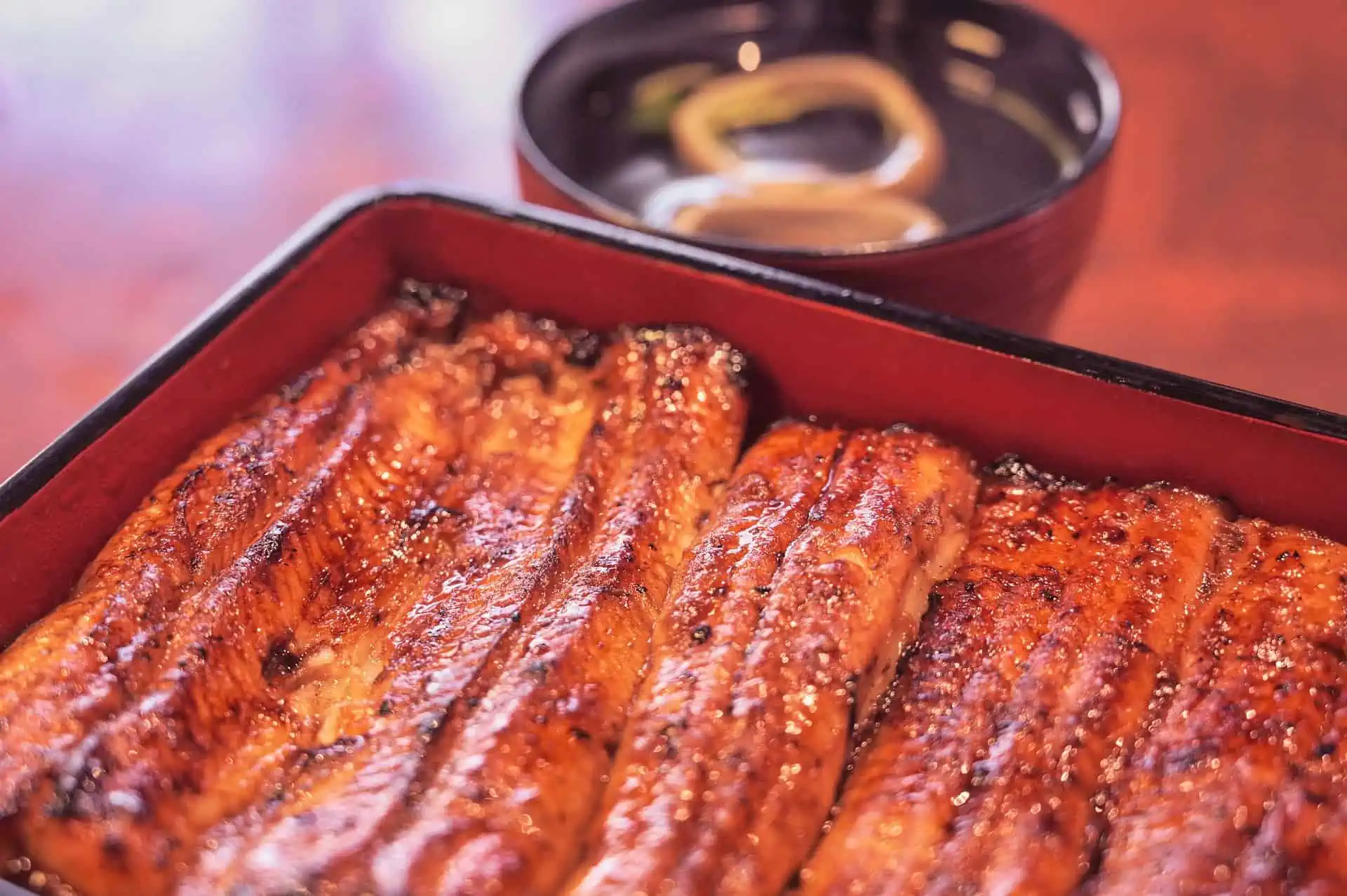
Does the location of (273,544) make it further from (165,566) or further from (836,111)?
(836,111)

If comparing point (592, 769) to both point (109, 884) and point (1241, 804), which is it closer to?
point (109, 884)

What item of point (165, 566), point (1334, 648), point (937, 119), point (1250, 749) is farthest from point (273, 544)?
point (937, 119)

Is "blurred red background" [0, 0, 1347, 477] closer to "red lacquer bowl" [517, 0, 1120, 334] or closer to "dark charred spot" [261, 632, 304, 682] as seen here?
"red lacquer bowl" [517, 0, 1120, 334]

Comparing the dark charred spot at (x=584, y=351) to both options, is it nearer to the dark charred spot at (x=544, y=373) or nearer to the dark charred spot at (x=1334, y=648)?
the dark charred spot at (x=544, y=373)

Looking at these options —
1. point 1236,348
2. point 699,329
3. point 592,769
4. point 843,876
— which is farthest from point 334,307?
point 1236,348

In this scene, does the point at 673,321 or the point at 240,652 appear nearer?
the point at 240,652

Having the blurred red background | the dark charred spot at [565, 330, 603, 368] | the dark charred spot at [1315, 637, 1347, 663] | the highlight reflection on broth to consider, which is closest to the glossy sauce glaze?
the dark charred spot at [1315, 637, 1347, 663]
